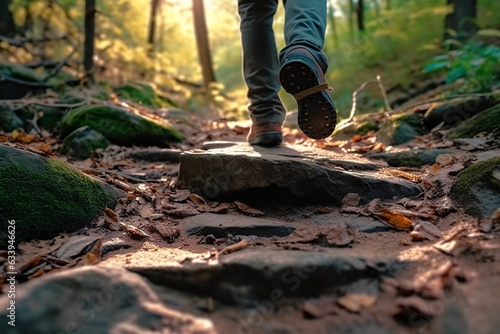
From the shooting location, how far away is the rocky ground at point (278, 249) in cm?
99

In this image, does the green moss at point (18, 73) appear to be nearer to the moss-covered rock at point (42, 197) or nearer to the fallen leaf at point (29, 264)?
the moss-covered rock at point (42, 197)

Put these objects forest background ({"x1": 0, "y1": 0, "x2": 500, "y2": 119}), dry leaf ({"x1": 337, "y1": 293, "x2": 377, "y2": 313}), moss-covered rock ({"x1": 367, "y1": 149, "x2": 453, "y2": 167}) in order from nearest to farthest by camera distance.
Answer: dry leaf ({"x1": 337, "y1": 293, "x2": 377, "y2": 313}), moss-covered rock ({"x1": 367, "y1": 149, "x2": 453, "y2": 167}), forest background ({"x1": 0, "y1": 0, "x2": 500, "y2": 119})

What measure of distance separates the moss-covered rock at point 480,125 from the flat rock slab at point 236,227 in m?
1.72

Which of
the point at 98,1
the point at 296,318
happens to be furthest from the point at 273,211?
the point at 98,1

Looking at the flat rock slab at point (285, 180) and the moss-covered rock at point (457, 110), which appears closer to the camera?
the flat rock slab at point (285, 180)

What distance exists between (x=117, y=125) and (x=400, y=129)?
2.46m

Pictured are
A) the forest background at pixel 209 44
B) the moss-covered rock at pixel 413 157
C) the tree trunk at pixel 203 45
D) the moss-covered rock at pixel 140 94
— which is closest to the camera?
the moss-covered rock at pixel 413 157

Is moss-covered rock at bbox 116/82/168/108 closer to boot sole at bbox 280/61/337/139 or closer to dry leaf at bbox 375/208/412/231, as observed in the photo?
boot sole at bbox 280/61/337/139

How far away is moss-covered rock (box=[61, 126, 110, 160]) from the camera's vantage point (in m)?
2.97

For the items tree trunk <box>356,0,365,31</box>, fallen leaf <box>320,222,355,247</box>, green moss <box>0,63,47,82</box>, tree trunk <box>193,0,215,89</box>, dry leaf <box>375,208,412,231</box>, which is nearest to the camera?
fallen leaf <box>320,222,355,247</box>

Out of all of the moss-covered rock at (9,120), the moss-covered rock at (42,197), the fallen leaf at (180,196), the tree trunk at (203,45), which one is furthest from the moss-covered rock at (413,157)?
the tree trunk at (203,45)

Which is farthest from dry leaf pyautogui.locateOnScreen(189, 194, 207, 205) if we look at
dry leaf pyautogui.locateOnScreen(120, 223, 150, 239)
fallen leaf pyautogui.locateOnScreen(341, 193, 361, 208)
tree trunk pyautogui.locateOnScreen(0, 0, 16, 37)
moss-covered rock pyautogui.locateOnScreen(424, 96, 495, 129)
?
tree trunk pyautogui.locateOnScreen(0, 0, 16, 37)

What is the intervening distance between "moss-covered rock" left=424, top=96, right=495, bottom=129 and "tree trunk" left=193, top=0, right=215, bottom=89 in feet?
19.5

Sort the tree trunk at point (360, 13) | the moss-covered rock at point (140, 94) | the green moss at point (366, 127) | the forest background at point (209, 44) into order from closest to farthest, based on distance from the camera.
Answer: the green moss at point (366, 127), the moss-covered rock at point (140, 94), the forest background at point (209, 44), the tree trunk at point (360, 13)
